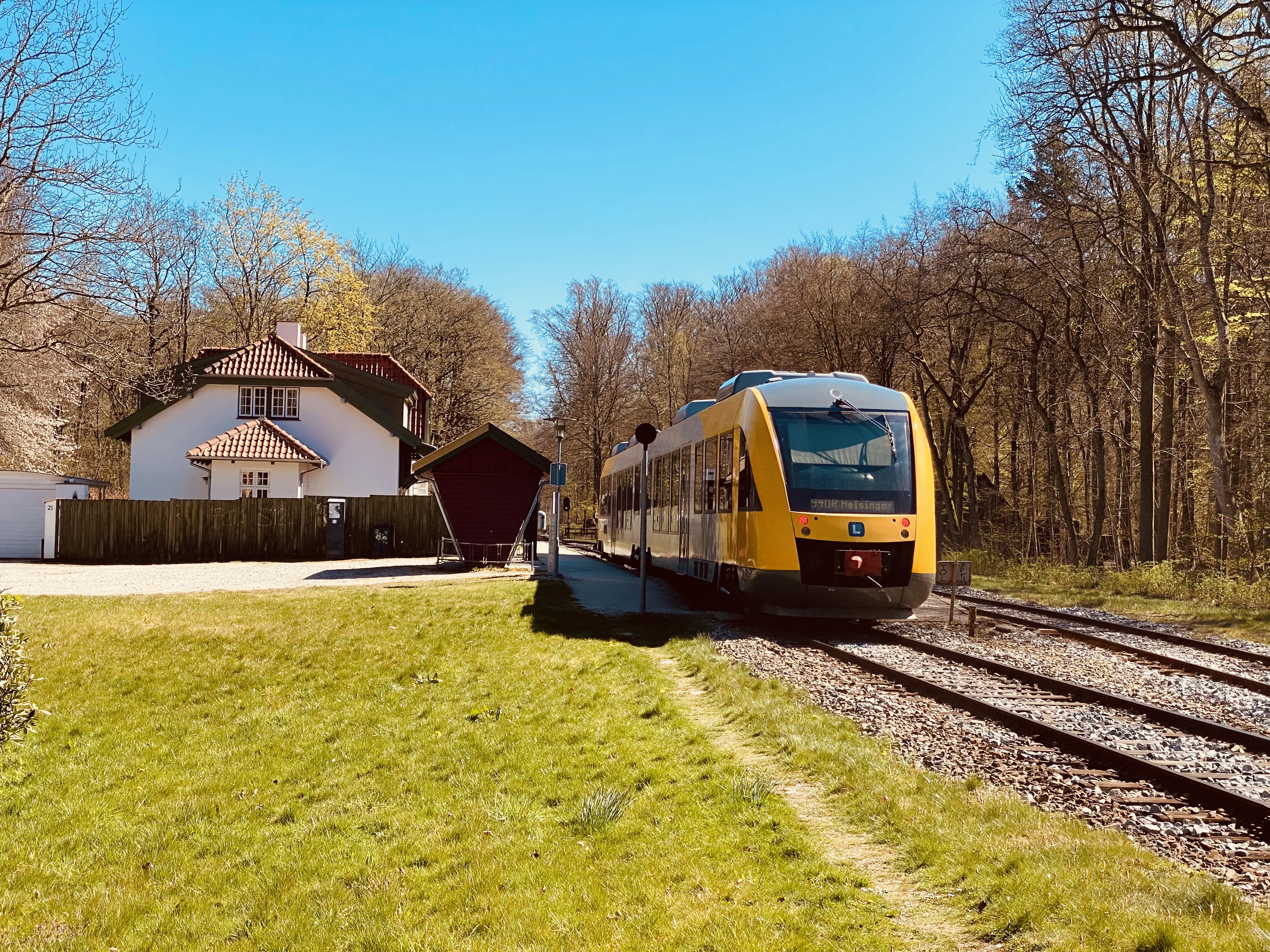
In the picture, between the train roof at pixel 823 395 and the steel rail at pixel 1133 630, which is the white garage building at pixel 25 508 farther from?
the steel rail at pixel 1133 630

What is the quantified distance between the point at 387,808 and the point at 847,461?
786 cm

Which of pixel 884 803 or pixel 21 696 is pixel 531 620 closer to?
pixel 21 696

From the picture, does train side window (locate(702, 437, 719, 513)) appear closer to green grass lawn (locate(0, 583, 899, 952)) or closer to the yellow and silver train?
the yellow and silver train

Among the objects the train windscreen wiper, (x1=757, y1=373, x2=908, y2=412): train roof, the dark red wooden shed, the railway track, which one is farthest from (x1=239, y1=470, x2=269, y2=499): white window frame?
the train windscreen wiper

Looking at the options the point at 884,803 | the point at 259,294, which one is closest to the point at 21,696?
the point at 884,803

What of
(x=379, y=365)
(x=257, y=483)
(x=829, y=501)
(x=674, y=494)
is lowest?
(x=829, y=501)

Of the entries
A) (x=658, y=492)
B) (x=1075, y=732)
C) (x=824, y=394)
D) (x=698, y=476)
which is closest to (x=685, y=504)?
(x=698, y=476)

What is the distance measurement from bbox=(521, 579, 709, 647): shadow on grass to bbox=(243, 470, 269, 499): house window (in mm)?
19503

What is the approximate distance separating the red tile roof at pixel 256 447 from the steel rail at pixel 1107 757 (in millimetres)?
26429

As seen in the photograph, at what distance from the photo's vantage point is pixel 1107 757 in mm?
7082

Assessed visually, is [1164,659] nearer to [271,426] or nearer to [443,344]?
[271,426]

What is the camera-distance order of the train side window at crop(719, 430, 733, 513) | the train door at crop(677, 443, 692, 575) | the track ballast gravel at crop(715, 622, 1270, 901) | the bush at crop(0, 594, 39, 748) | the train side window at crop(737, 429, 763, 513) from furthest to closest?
the train door at crop(677, 443, 692, 575)
the train side window at crop(719, 430, 733, 513)
the train side window at crop(737, 429, 763, 513)
the bush at crop(0, 594, 39, 748)
the track ballast gravel at crop(715, 622, 1270, 901)

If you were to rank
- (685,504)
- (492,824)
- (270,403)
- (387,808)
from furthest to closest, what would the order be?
(270,403)
(685,504)
(387,808)
(492,824)

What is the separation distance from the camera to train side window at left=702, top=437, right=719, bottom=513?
15.5 metres
